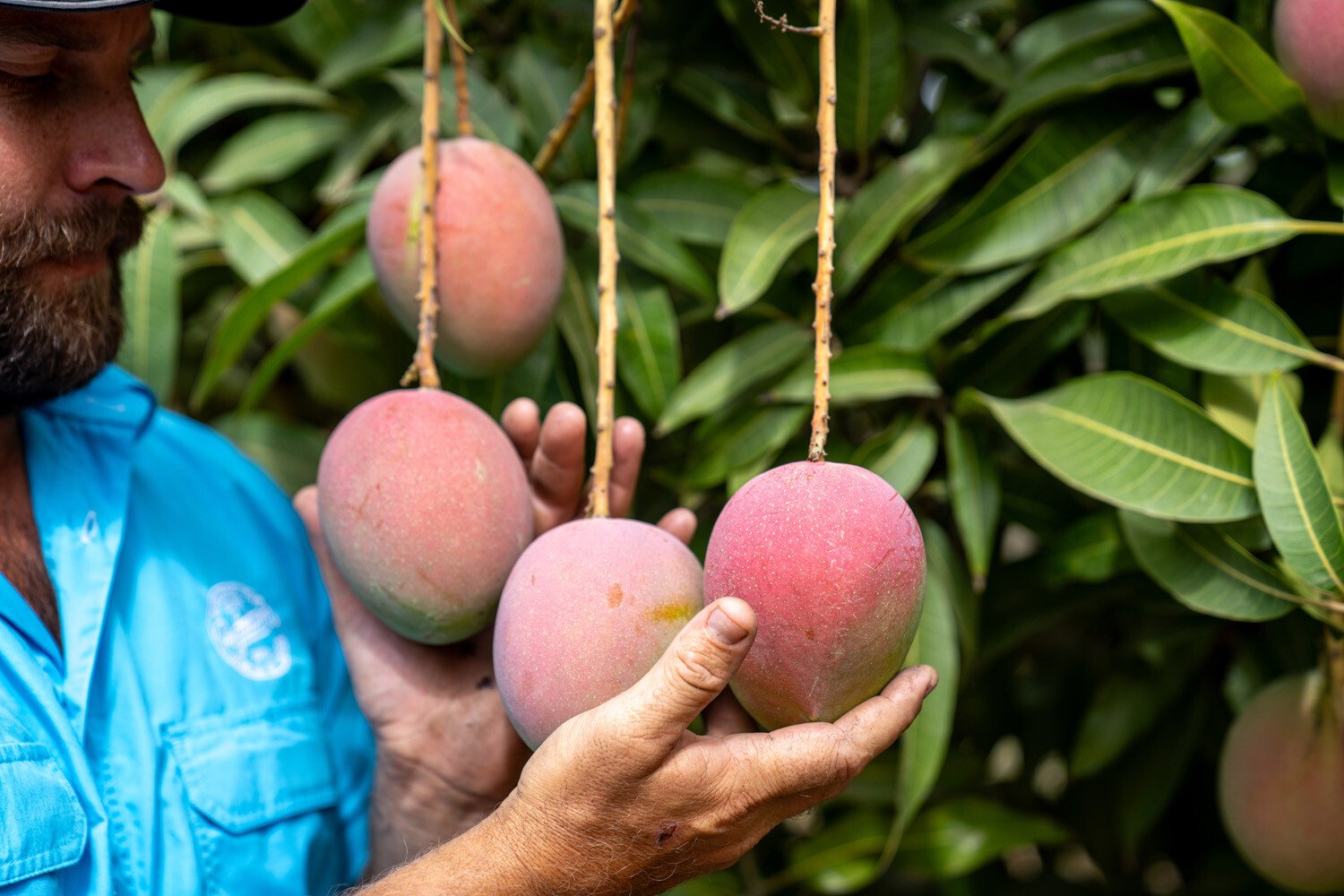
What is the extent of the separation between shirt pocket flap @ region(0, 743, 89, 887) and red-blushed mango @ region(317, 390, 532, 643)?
228 mm

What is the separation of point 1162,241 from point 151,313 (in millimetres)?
917

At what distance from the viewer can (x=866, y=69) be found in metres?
0.99

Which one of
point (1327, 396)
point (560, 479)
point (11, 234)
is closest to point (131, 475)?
point (11, 234)

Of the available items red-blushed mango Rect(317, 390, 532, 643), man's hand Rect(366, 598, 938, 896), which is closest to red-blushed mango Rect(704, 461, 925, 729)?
man's hand Rect(366, 598, 938, 896)

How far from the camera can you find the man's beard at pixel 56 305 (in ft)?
2.58

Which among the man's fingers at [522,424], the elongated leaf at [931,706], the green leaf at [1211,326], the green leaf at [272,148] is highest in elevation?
the green leaf at [272,148]

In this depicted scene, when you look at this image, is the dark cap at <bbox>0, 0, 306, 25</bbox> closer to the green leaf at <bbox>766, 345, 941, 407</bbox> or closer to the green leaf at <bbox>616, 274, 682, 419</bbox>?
the green leaf at <bbox>616, 274, 682, 419</bbox>

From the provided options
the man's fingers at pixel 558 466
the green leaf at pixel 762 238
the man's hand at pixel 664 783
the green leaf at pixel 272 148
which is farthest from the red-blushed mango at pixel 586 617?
the green leaf at pixel 272 148

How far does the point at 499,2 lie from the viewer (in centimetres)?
119

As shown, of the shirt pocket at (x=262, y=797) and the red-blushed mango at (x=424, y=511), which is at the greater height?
the red-blushed mango at (x=424, y=511)

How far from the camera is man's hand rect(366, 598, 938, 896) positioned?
595 millimetres

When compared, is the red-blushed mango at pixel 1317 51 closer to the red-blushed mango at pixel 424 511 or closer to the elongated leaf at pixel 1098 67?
the elongated leaf at pixel 1098 67

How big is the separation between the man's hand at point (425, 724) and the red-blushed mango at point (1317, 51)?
21.7 inches

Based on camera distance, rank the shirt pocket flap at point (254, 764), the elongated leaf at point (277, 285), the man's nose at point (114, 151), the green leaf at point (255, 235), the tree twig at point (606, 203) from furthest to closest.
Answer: the green leaf at point (255, 235), the elongated leaf at point (277, 285), the shirt pocket flap at point (254, 764), the man's nose at point (114, 151), the tree twig at point (606, 203)
